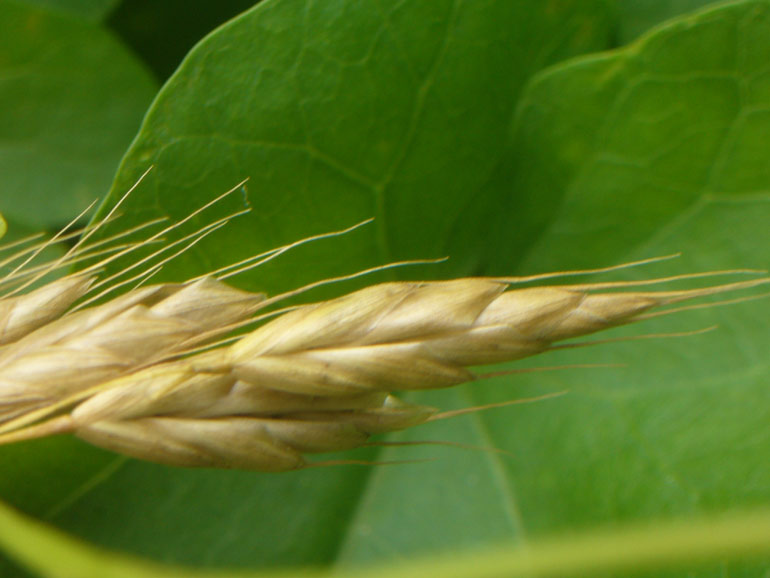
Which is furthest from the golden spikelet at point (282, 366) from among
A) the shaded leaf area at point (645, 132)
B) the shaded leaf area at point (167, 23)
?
the shaded leaf area at point (167, 23)

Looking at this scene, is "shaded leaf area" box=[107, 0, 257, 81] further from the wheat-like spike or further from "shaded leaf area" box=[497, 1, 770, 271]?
the wheat-like spike

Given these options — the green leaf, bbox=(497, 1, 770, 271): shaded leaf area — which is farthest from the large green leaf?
the green leaf

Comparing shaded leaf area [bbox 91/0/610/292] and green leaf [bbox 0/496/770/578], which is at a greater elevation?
shaded leaf area [bbox 91/0/610/292]

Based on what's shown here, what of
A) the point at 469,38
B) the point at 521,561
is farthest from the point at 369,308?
the point at 469,38

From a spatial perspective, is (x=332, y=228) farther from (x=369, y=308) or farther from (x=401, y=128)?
(x=369, y=308)

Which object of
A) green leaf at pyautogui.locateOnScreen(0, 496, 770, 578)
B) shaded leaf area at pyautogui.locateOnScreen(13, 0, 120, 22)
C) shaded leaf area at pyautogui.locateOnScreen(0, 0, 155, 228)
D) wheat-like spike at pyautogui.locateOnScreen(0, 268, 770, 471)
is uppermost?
shaded leaf area at pyautogui.locateOnScreen(13, 0, 120, 22)

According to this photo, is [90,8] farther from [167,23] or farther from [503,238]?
[503,238]

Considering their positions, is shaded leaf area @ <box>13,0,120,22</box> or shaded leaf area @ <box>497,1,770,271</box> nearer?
shaded leaf area @ <box>497,1,770,271</box>

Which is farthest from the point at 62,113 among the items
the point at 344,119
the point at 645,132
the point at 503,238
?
the point at 645,132
